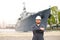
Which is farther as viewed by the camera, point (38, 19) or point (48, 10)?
point (48, 10)

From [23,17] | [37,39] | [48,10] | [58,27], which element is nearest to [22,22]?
[23,17]

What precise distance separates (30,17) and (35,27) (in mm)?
31346

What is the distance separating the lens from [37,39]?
7.00m

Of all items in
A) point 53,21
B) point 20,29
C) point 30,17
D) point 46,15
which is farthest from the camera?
point 53,21

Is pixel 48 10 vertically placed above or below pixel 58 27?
above

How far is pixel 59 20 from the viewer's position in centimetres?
4756

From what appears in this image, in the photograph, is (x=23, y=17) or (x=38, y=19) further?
(x=23, y=17)

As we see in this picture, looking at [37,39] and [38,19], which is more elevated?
[38,19]

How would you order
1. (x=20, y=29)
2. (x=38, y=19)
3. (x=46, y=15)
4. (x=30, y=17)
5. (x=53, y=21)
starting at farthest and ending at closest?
(x=53, y=21) → (x=20, y=29) → (x=30, y=17) → (x=46, y=15) → (x=38, y=19)

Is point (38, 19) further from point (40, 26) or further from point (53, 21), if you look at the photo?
point (53, 21)

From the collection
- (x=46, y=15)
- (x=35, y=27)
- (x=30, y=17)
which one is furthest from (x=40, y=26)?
(x=30, y=17)

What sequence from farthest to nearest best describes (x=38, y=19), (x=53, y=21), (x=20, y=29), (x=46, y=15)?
(x=53, y=21)
(x=20, y=29)
(x=46, y=15)
(x=38, y=19)

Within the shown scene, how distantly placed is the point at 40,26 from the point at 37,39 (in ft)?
1.35

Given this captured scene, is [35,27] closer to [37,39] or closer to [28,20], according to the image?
[37,39]
